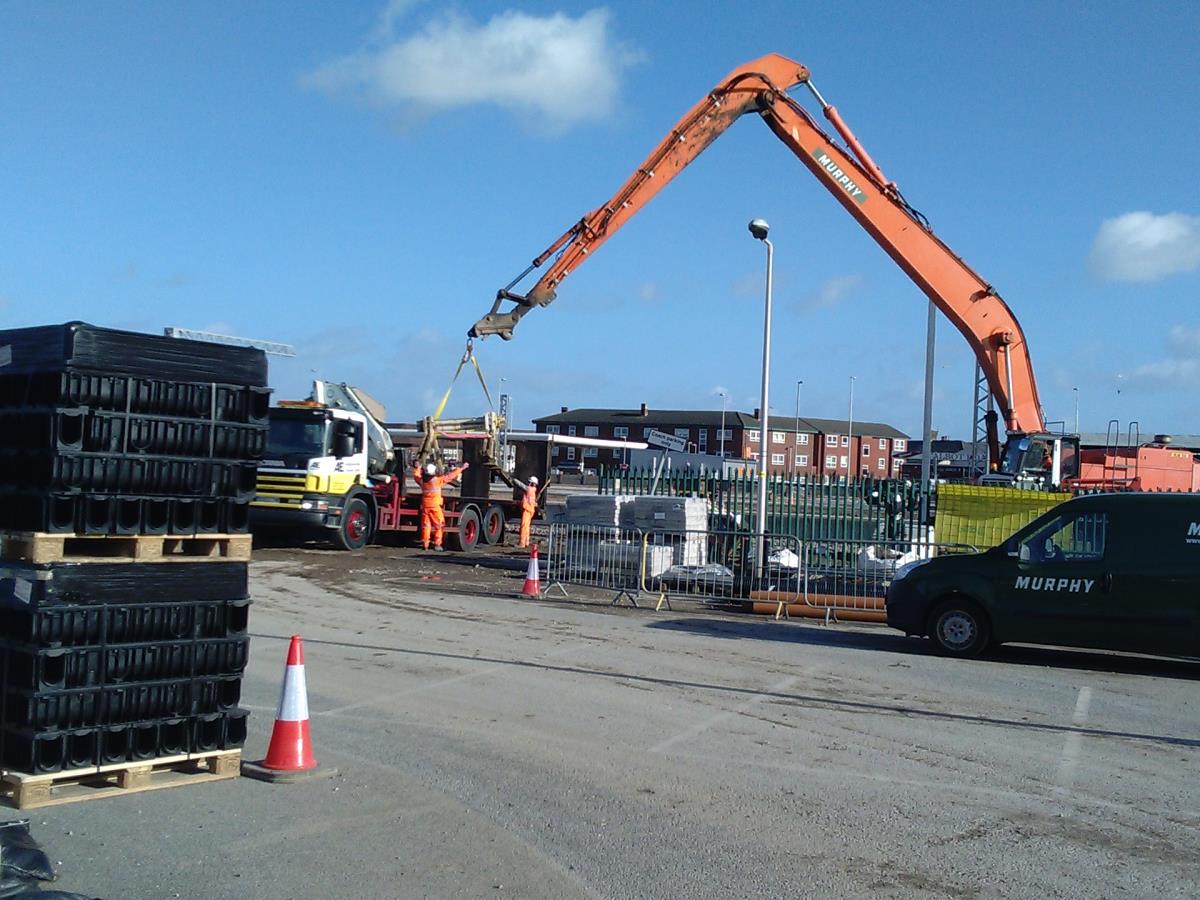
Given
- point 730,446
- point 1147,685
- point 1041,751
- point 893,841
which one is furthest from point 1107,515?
point 730,446

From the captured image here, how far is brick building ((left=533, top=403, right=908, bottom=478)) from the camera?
95.7 meters

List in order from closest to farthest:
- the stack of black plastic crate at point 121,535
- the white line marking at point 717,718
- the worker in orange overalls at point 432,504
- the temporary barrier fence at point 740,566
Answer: the stack of black plastic crate at point 121,535 < the white line marking at point 717,718 < the temporary barrier fence at point 740,566 < the worker in orange overalls at point 432,504

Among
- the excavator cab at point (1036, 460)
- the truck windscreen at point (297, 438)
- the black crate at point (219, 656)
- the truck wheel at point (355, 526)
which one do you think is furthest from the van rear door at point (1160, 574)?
the truck wheel at point (355, 526)

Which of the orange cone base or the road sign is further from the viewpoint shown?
the road sign

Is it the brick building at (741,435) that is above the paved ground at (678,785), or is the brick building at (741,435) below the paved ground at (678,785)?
above

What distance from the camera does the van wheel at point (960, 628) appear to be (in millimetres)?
13398

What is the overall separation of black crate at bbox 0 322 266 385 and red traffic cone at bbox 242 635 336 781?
1.72m

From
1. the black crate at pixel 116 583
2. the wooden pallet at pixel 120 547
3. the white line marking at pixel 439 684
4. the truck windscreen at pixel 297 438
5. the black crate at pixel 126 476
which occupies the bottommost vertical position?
the white line marking at pixel 439 684

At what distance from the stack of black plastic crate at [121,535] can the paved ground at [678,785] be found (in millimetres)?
448

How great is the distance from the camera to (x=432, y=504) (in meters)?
25.3

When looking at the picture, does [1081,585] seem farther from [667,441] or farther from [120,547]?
[667,441]

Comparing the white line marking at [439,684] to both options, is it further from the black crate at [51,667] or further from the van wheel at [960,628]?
the van wheel at [960,628]

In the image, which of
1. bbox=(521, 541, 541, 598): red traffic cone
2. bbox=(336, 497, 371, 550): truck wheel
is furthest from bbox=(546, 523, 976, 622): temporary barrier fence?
bbox=(336, 497, 371, 550): truck wheel

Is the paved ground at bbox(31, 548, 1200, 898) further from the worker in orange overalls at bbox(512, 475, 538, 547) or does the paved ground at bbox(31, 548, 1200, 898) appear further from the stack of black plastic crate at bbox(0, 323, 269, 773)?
the worker in orange overalls at bbox(512, 475, 538, 547)
